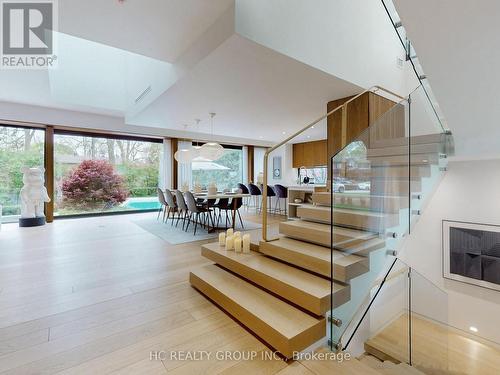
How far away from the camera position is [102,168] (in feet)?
25.5

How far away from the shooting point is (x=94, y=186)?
7645mm

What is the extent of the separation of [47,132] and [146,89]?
11.6 feet

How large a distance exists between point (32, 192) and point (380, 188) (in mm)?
7381

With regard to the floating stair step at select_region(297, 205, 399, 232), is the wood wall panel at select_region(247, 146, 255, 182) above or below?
above

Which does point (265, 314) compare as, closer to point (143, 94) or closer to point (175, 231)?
point (175, 231)

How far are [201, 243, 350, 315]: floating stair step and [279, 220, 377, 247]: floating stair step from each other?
405mm

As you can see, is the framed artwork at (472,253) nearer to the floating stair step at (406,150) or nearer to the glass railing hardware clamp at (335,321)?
the floating stair step at (406,150)

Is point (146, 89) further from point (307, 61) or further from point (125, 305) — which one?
point (125, 305)

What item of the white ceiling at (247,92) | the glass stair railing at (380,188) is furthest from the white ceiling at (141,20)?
the glass stair railing at (380,188)

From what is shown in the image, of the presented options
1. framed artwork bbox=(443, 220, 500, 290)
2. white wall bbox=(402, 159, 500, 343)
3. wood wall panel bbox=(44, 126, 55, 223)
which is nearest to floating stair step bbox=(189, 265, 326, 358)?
white wall bbox=(402, 159, 500, 343)

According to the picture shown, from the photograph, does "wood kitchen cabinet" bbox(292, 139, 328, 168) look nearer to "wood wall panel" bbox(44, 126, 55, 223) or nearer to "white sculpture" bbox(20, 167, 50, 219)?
"wood wall panel" bbox(44, 126, 55, 223)

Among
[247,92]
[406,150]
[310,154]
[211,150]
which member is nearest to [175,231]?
[211,150]

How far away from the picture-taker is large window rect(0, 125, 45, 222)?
6293mm

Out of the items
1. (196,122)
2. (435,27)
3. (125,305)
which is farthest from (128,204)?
(435,27)
